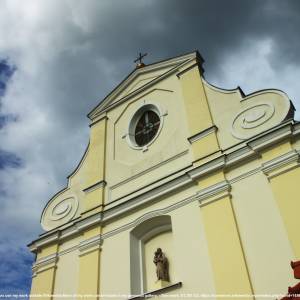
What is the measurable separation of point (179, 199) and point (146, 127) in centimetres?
322

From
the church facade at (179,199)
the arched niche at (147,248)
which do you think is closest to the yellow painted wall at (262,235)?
the church facade at (179,199)

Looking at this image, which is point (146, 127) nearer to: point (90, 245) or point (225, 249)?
point (90, 245)

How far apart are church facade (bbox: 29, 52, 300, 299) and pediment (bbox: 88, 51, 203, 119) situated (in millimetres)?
45

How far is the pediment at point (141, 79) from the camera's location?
12.6 meters

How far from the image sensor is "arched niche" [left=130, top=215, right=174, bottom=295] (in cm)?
958

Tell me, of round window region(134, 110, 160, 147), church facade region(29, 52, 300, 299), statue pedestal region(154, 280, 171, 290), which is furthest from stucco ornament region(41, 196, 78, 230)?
statue pedestal region(154, 280, 171, 290)

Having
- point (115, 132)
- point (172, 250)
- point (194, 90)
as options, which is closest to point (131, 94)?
point (115, 132)

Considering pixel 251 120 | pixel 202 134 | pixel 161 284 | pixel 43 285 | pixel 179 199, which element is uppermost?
pixel 202 134

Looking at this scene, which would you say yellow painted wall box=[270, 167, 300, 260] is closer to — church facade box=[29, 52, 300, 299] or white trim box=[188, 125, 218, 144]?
church facade box=[29, 52, 300, 299]

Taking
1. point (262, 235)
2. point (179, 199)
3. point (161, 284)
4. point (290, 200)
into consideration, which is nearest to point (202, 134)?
point (179, 199)

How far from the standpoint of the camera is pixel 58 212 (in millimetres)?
12461

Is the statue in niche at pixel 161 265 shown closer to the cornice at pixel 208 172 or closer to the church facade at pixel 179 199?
the church facade at pixel 179 199

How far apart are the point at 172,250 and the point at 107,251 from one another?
169 centimetres

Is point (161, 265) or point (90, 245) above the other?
point (90, 245)
